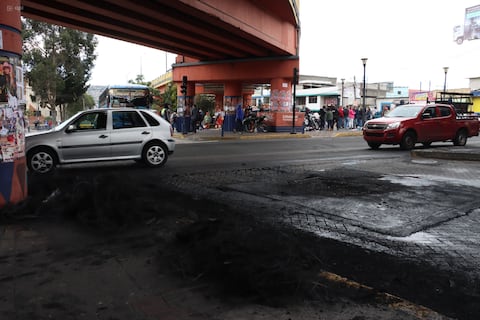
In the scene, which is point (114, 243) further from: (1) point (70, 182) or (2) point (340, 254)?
(1) point (70, 182)

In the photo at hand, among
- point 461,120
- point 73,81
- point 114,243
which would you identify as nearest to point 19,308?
point 114,243

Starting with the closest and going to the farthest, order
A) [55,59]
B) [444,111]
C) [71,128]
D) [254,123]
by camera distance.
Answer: [71,128] → [444,111] → [254,123] → [55,59]

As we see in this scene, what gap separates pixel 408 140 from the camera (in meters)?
15.7

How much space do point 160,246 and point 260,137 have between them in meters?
18.8

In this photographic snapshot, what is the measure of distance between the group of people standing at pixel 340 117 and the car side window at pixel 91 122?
73.7 feet

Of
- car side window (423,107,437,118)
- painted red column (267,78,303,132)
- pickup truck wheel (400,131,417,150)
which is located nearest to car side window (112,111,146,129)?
pickup truck wheel (400,131,417,150)

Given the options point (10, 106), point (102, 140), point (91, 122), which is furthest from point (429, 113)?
point (10, 106)

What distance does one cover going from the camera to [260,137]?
23.1 metres

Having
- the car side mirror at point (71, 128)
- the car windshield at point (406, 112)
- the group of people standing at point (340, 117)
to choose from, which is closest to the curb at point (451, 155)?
the car windshield at point (406, 112)

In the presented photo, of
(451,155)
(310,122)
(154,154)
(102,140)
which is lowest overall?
(451,155)

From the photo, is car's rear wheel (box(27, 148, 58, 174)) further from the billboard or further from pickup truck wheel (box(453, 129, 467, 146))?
the billboard

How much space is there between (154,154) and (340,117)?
23.2 m

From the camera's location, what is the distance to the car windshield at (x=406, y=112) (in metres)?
16.0

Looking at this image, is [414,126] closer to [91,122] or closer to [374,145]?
[374,145]
